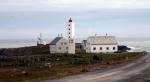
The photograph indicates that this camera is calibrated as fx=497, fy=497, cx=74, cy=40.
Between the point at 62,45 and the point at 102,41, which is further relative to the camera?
the point at 102,41

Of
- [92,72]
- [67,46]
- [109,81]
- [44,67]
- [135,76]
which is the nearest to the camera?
[109,81]

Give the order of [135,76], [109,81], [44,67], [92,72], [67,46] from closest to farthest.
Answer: [109,81] < [135,76] < [92,72] < [44,67] < [67,46]

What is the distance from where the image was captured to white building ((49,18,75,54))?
113625 millimetres

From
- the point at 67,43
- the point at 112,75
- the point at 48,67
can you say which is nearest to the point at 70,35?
the point at 67,43

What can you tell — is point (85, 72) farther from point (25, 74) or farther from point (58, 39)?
point (58, 39)

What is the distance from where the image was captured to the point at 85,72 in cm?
6544

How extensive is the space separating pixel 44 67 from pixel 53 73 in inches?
407

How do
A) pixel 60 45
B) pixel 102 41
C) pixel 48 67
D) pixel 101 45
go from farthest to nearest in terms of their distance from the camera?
pixel 102 41 → pixel 101 45 → pixel 60 45 → pixel 48 67

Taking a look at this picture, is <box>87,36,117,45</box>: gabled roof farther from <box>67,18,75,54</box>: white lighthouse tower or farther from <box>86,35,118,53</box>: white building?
<box>67,18,75,54</box>: white lighthouse tower

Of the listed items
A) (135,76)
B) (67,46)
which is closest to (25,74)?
(135,76)

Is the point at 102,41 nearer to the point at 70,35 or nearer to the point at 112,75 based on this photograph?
the point at 70,35

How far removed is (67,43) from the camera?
114438mm

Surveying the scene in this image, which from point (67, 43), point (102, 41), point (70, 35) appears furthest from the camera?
point (102, 41)

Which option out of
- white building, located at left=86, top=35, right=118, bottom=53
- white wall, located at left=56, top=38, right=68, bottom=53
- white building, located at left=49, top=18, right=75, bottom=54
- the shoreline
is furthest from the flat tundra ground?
white building, located at left=86, top=35, right=118, bottom=53
